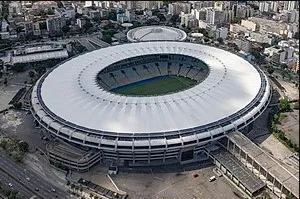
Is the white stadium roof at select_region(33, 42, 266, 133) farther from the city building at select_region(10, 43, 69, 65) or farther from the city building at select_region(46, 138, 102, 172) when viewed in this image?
the city building at select_region(10, 43, 69, 65)

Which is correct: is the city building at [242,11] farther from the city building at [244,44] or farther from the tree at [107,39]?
the tree at [107,39]

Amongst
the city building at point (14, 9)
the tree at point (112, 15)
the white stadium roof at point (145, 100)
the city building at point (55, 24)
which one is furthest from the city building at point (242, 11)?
the city building at point (14, 9)

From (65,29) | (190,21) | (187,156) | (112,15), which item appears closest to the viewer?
(187,156)

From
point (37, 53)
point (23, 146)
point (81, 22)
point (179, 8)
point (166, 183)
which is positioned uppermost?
point (179, 8)

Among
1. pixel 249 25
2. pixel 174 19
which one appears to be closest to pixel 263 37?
pixel 249 25

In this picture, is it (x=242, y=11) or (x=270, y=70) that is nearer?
(x=270, y=70)

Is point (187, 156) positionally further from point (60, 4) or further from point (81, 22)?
point (60, 4)

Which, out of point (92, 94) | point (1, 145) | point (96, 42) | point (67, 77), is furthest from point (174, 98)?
point (96, 42)
